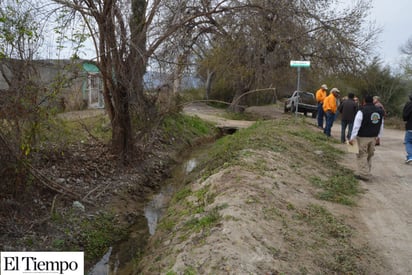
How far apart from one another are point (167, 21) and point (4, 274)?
7916 millimetres

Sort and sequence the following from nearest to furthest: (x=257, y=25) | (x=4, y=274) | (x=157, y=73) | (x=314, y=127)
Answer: (x=4, y=274) < (x=157, y=73) < (x=257, y=25) < (x=314, y=127)

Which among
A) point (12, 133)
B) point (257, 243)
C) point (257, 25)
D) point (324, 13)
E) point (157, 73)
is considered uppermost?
point (324, 13)

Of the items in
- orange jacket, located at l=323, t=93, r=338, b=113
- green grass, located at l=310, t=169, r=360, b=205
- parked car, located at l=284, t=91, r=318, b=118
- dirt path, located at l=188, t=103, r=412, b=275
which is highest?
orange jacket, located at l=323, t=93, r=338, b=113

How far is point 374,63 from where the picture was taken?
2828 centimetres

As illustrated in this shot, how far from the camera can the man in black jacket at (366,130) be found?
950 cm

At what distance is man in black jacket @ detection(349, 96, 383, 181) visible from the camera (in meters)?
9.50

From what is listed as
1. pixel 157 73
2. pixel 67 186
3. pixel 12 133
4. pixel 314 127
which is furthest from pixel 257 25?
pixel 12 133

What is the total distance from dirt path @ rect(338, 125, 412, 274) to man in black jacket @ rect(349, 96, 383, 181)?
499 millimetres

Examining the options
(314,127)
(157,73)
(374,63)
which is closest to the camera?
(157,73)

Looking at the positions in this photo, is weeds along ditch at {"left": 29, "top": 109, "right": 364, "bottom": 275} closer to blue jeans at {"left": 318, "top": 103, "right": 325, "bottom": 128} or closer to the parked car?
blue jeans at {"left": 318, "top": 103, "right": 325, "bottom": 128}

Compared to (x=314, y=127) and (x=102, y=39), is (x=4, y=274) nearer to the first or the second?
(x=102, y=39)

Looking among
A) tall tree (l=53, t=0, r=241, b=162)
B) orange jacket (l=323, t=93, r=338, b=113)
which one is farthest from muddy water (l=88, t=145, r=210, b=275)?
orange jacket (l=323, t=93, r=338, b=113)

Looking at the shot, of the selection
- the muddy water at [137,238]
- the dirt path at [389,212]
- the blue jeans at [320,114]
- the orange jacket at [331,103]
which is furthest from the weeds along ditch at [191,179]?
the orange jacket at [331,103]

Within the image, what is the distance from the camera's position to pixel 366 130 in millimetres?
9555
